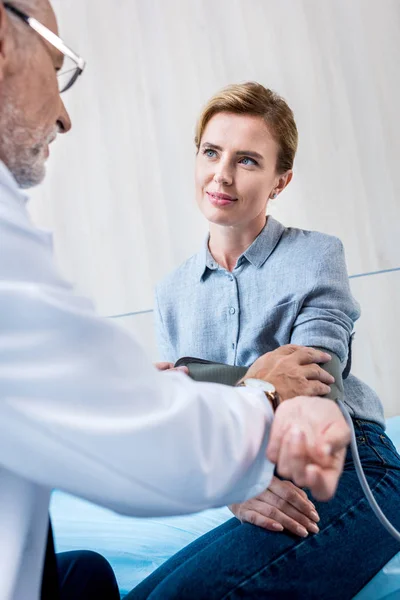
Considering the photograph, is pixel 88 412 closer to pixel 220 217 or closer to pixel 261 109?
pixel 220 217

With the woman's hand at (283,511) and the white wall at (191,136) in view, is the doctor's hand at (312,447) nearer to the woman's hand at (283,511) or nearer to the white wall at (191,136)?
the woman's hand at (283,511)

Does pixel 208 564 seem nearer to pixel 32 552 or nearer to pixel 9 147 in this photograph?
pixel 32 552

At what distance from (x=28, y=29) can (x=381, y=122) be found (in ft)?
6.96

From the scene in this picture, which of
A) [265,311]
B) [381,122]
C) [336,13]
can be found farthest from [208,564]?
[336,13]

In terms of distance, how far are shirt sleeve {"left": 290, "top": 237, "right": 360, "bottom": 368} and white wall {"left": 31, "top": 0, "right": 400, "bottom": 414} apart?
1314mm

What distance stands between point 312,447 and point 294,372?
43cm

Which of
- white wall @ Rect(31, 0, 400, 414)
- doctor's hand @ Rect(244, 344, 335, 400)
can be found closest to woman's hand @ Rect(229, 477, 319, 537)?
doctor's hand @ Rect(244, 344, 335, 400)

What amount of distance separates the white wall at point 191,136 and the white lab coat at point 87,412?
7.19 feet

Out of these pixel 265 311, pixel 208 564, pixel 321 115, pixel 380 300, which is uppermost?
pixel 321 115

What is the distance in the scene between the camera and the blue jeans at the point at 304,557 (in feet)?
3.40

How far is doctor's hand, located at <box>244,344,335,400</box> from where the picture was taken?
111 centimetres

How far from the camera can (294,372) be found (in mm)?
1159

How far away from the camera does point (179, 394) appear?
2.33 ft

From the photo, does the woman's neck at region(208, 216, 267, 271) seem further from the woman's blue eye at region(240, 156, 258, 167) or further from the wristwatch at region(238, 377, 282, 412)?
the wristwatch at region(238, 377, 282, 412)
